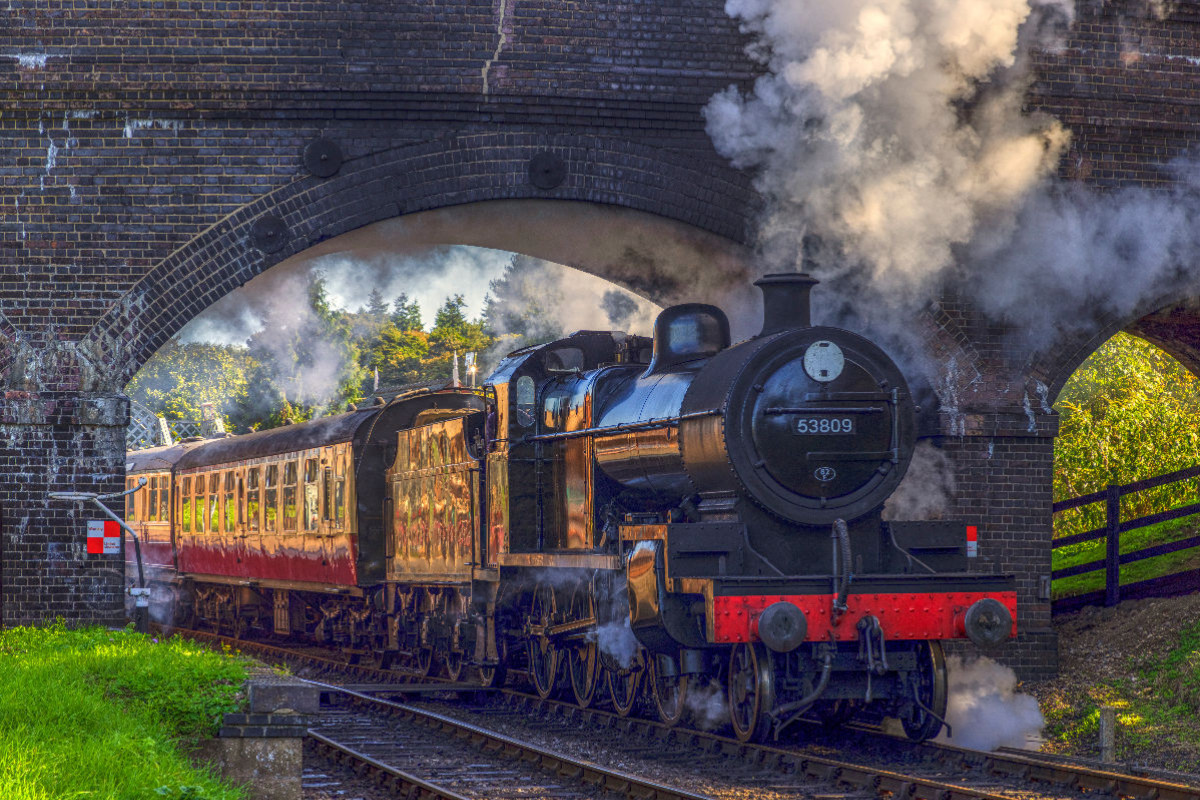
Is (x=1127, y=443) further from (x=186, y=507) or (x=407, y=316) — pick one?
(x=407, y=316)

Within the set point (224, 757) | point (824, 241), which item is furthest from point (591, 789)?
point (824, 241)

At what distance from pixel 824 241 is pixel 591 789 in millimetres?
6578

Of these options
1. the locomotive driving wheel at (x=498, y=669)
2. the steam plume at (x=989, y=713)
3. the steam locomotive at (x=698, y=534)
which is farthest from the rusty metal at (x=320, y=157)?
the steam plume at (x=989, y=713)

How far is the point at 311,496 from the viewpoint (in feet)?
55.9

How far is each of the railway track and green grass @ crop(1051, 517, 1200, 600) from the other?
20.9 feet

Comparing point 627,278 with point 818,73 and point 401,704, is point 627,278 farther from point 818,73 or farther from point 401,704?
point 401,704

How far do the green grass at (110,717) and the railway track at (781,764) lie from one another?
5.62 feet

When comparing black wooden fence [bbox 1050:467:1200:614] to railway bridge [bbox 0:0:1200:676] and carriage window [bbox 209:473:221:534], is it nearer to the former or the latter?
railway bridge [bbox 0:0:1200:676]

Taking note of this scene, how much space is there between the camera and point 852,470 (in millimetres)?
9570

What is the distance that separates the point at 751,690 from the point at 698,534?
1.07 meters

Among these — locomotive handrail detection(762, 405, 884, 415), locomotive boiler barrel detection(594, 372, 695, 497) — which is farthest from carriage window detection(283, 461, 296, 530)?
locomotive handrail detection(762, 405, 884, 415)

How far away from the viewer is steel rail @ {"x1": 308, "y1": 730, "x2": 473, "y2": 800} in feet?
26.8

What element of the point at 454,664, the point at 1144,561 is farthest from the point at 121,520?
the point at 1144,561

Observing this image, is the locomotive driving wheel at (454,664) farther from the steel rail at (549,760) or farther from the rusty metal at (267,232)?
the rusty metal at (267,232)
